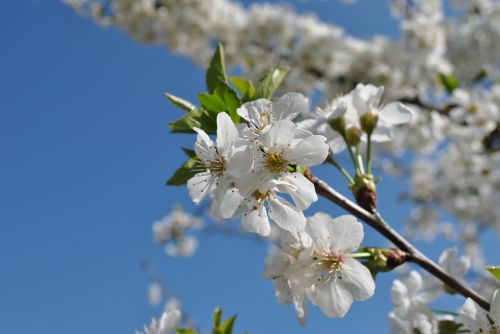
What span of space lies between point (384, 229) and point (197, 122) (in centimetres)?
52

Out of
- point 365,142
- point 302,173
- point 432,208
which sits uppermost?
point 432,208

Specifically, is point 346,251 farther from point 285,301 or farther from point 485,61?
point 485,61

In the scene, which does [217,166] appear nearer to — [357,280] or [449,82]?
[357,280]

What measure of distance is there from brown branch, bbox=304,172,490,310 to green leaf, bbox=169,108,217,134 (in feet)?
0.94

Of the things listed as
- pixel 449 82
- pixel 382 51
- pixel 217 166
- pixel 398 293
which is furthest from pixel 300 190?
pixel 382 51

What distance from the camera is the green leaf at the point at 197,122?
1.18m

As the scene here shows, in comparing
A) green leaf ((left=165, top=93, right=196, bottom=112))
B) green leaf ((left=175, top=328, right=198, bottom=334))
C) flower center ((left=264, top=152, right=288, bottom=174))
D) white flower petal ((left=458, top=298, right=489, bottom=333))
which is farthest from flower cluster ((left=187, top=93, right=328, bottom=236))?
white flower petal ((left=458, top=298, right=489, bottom=333))

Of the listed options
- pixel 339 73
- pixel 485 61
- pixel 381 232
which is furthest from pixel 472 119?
pixel 381 232

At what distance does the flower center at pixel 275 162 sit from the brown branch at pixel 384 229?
3.9 inches

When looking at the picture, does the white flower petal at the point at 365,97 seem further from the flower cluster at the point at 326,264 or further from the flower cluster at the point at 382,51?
the flower cluster at the point at 382,51

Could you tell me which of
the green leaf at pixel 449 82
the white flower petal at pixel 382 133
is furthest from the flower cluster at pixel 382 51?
the white flower petal at pixel 382 133

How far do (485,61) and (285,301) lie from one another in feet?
16.8

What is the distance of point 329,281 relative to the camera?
1105 millimetres

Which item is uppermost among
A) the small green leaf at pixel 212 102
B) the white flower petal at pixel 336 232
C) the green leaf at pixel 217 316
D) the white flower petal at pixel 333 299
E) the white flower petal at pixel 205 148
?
the small green leaf at pixel 212 102
